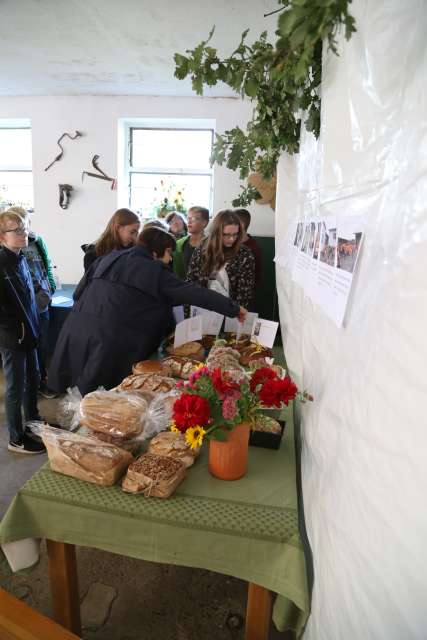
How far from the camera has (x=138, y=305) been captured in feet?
6.08

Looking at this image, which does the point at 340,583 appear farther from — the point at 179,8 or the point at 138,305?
the point at 179,8

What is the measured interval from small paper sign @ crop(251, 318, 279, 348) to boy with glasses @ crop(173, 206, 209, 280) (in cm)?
136

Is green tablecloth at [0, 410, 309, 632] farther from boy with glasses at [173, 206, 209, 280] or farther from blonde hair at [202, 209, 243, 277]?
boy with glasses at [173, 206, 209, 280]

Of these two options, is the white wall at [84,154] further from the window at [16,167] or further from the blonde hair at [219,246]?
the blonde hair at [219,246]

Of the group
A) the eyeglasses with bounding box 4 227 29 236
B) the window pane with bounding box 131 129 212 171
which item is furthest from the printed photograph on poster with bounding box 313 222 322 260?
the window pane with bounding box 131 129 212 171

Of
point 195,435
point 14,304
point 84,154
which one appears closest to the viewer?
point 195,435

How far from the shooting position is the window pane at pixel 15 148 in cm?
495

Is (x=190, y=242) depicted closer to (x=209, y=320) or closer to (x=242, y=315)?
(x=209, y=320)

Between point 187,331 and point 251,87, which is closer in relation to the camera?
point 251,87

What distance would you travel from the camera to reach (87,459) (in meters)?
1.03

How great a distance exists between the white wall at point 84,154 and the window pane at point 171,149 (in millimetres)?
326

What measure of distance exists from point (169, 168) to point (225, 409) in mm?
4314

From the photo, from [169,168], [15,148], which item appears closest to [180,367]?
[169,168]

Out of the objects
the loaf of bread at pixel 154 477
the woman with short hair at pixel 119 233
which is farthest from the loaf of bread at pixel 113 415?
the woman with short hair at pixel 119 233
